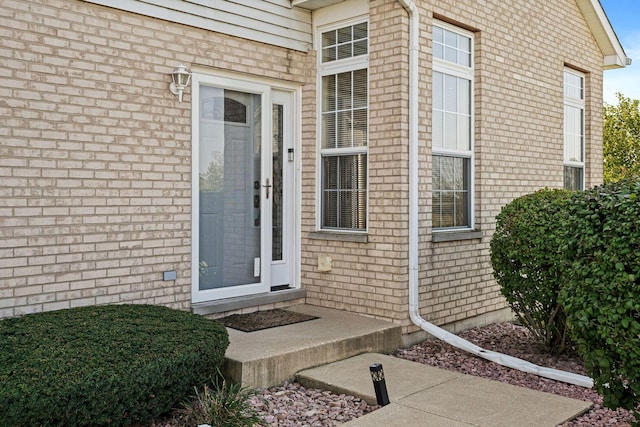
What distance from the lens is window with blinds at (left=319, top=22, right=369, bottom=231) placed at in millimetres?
6305

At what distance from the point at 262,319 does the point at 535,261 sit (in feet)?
8.53

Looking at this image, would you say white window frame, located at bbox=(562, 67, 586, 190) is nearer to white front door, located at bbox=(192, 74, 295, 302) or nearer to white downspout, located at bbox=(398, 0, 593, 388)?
white downspout, located at bbox=(398, 0, 593, 388)

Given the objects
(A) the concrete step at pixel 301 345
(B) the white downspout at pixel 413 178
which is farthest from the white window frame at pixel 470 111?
(A) the concrete step at pixel 301 345

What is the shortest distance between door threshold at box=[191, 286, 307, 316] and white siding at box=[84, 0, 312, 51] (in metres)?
2.62

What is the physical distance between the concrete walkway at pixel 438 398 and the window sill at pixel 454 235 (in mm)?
1524

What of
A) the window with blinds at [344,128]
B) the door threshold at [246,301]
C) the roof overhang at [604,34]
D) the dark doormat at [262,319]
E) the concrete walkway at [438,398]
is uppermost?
the roof overhang at [604,34]

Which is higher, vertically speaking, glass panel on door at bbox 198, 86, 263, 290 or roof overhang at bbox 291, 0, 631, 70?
roof overhang at bbox 291, 0, 631, 70

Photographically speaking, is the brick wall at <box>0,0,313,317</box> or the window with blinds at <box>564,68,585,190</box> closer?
the brick wall at <box>0,0,313,317</box>

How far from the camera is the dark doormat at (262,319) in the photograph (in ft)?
18.2

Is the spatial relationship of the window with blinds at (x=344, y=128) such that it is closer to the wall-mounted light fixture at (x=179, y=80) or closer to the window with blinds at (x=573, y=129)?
the wall-mounted light fixture at (x=179, y=80)

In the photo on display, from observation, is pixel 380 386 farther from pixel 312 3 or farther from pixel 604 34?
pixel 604 34

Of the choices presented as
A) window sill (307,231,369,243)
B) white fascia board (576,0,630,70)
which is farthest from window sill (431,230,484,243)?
white fascia board (576,0,630,70)

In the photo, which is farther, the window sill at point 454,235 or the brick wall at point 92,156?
the window sill at point 454,235

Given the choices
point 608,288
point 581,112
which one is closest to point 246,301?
point 608,288
